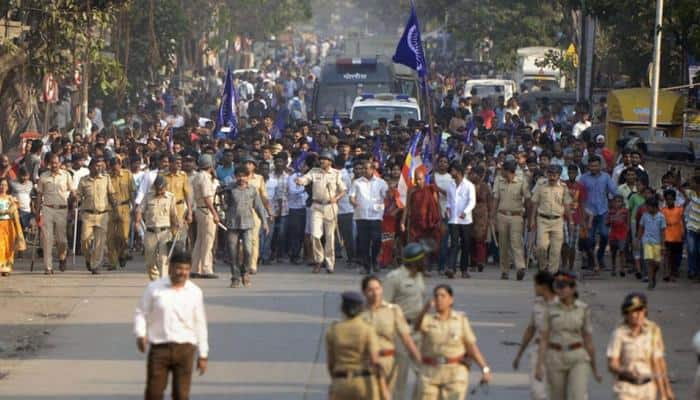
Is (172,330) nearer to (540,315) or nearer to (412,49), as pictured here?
(540,315)

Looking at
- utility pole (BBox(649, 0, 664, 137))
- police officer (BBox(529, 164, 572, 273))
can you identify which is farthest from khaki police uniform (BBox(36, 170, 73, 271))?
utility pole (BBox(649, 0, 664, 137))

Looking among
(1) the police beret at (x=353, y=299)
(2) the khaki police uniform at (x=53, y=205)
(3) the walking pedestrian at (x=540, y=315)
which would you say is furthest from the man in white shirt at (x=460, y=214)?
(1) the police beret at (x=353, y=299)

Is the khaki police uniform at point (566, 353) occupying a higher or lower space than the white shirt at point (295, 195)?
lower

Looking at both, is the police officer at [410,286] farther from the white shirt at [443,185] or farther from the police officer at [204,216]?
the white shirt at [443,185]

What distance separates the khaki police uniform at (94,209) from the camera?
846 inches

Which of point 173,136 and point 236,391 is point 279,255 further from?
point 236,391

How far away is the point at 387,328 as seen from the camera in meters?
11.0

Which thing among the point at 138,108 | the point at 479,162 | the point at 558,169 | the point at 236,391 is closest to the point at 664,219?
the point at 558,169

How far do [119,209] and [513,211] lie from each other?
17.3 ft

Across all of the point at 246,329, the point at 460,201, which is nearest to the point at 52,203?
the point at 460,201

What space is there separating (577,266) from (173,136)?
8.36 meters

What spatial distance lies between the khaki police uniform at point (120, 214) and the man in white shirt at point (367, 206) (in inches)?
119

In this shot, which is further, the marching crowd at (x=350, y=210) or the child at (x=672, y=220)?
the child at (x=672, y=220)

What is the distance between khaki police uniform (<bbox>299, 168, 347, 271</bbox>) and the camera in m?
22.1
